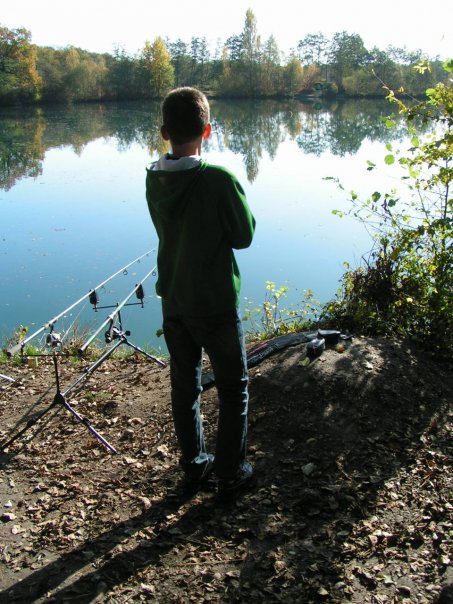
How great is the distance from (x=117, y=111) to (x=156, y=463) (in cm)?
4712

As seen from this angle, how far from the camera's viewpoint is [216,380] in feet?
7.65

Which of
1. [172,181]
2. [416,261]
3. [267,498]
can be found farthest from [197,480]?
[416,261]

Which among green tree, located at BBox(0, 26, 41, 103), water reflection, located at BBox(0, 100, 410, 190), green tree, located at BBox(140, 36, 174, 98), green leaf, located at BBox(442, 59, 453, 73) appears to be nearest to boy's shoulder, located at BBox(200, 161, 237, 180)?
green leaf, located at BBox(442, 59, 453, 73)

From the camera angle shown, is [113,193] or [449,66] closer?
[449,66]

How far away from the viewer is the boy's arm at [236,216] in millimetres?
2119

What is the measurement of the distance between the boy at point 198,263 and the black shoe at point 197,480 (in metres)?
0.16

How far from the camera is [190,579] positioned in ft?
7.06

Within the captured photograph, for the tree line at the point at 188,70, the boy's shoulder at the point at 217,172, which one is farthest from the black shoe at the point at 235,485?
the tree line at the point at 188,70

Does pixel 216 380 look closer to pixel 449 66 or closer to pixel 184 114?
pixel 184 114

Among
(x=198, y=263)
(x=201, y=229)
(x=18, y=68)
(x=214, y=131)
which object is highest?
(x=18, y=68)

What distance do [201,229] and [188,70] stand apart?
208 ft

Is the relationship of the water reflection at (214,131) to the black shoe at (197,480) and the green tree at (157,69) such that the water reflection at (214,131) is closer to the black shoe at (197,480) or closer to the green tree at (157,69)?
the green tree at (157,69)

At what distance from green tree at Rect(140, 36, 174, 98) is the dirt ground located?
52153 mm

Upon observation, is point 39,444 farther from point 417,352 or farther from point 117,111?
point 117,111
